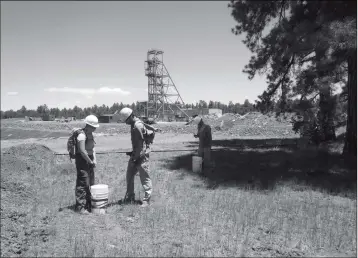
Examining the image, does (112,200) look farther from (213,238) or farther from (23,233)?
(213,238)

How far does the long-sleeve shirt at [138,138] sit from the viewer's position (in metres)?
5.46

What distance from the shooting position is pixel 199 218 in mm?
5066

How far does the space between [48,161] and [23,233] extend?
7747 millimetres

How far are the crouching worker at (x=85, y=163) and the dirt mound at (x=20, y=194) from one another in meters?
0.78

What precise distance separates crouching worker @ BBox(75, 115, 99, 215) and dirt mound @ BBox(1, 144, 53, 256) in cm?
78

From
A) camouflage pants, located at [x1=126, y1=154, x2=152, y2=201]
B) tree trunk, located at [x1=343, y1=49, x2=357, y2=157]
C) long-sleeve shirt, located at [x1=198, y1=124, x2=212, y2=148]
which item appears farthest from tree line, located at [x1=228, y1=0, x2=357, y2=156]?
camouflage pants, located at [x1=126, y1=154, x2=152, y2=201]

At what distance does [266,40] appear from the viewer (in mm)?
10352

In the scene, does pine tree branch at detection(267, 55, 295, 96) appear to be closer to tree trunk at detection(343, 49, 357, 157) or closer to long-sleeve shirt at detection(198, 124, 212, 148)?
tree trunk at detection(343, 49, 357, 157)

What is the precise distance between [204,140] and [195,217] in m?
4.00

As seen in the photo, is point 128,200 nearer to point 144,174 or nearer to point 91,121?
point 144,174

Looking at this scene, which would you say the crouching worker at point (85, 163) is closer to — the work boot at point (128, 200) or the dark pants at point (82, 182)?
the dark pants at point (82, 182)

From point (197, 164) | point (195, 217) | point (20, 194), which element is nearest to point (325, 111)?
point (197, 164)

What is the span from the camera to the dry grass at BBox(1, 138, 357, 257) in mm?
3935

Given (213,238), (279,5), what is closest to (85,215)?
(213,238)
